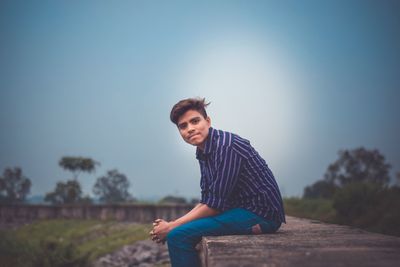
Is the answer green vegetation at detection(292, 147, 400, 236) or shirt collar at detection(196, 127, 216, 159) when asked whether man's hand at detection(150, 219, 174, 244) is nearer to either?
shirt collar at detection(196, 127, 216, 159)

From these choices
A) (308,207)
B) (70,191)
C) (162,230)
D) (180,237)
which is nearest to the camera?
(180,237)

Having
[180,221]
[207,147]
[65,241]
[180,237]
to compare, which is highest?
[207,147]

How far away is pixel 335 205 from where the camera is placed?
9.84 meters

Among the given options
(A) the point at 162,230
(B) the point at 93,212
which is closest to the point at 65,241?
(B) the point at 93,212

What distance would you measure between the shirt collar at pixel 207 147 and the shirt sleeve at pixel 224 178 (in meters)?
0.14

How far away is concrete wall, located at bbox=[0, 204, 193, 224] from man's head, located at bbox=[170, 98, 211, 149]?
18.4m

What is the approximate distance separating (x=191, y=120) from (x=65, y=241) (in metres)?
15.3

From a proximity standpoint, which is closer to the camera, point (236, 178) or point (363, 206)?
point (236, 178)

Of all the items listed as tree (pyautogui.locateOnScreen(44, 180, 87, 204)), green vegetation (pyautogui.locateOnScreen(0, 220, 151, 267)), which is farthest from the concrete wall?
tree (pyautogui.locateOnScreen(44, 180, 87, 204))

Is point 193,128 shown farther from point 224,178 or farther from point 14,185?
point 14,185

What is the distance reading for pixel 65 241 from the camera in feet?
51.3

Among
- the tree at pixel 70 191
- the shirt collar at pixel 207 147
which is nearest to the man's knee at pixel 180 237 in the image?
the shirt collar at pixel 207 147

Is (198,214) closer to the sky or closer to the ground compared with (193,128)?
closer to the ground

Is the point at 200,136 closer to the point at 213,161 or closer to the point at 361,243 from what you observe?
the point at 213,161
